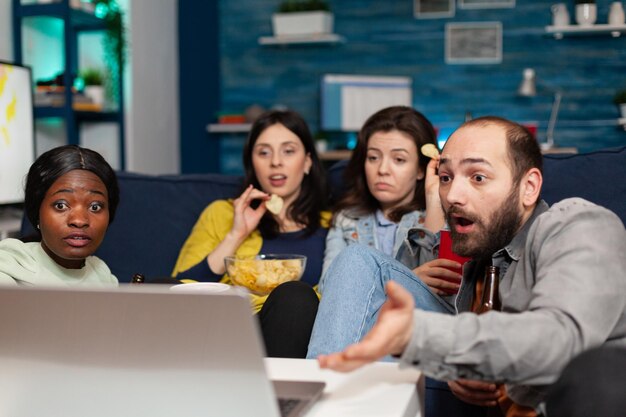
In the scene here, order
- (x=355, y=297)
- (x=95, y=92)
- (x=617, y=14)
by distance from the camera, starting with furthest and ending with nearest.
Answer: (x=617, y=14) < (x=95, y=92) < (x=355, y=297)

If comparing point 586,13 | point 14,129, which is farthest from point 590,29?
point 14,129

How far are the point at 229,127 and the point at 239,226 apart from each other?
10.2ft

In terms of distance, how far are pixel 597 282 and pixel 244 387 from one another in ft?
1.84

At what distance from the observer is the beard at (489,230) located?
1410 millimetres

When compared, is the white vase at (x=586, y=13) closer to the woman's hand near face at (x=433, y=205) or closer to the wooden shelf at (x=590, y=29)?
the wooden shelf at (x=590, y=29)

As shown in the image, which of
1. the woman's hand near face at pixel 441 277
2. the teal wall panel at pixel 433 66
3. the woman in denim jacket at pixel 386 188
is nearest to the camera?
the woman's hand near face at pixel 441 277

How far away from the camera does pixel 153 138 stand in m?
5.15

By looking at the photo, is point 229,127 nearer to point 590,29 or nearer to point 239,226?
point 590,29

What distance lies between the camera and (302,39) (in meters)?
5.27

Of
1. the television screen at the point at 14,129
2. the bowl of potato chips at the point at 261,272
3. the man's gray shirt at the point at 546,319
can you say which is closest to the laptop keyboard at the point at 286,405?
the man's gray shirt at the point at 546,319

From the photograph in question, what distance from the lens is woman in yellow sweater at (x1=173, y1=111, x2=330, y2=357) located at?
240cm

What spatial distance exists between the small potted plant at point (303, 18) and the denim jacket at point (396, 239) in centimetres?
302

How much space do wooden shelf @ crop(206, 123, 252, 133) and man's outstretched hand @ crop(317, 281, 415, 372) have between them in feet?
14.7

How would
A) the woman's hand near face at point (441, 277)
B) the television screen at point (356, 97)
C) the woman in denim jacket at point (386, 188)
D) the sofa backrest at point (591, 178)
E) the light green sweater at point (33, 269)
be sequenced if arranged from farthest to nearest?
the television screen at point (356, 97) < the woman in denim jacket at point (386, 188) < the sofa backrest at point (591, 178) < the woman's hand near face at point (441, 277) < the light green sweater at point (33, 269)
